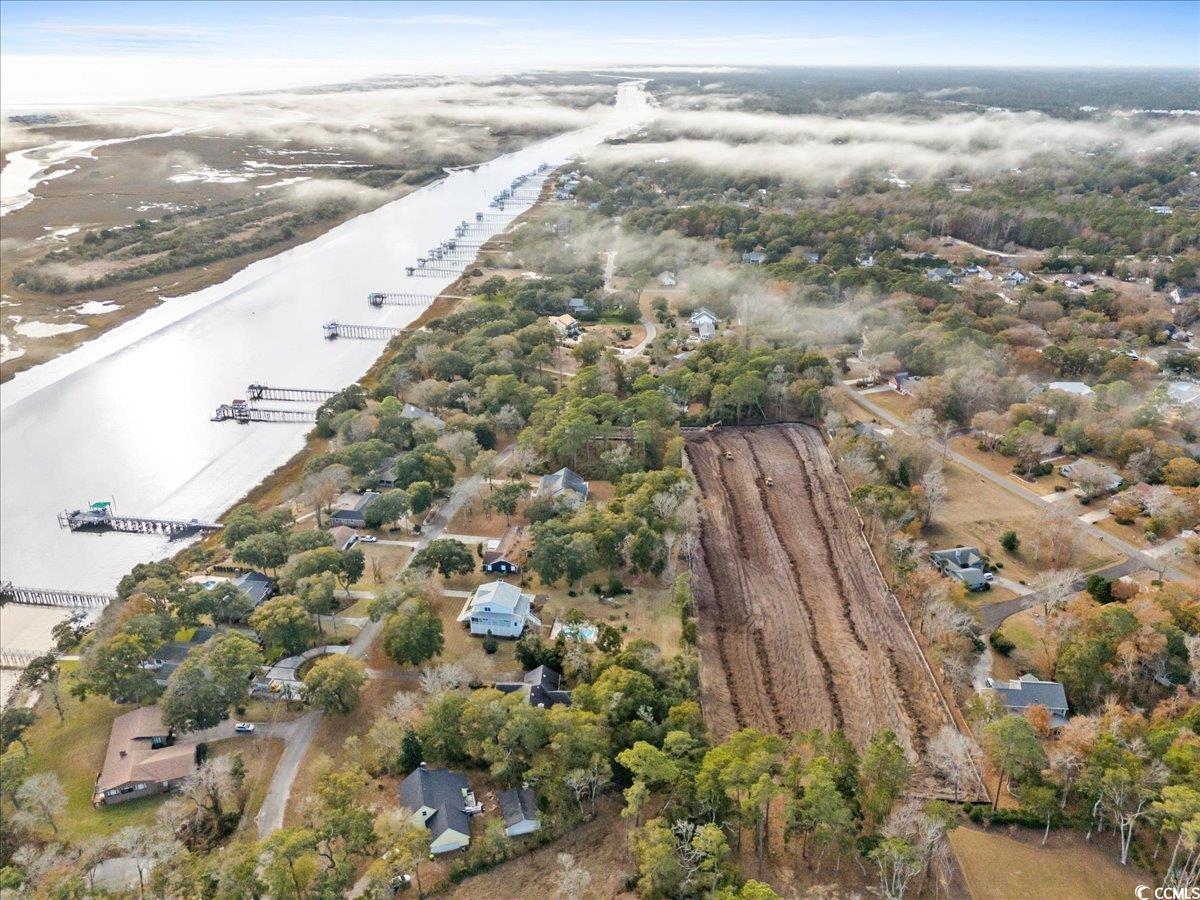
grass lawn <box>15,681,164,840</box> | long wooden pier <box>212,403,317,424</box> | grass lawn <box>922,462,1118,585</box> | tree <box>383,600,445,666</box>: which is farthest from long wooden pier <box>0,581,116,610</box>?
grass lawn <box>922,462,1118,585</box>

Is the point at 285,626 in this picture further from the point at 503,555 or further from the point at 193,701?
the point at 503,555

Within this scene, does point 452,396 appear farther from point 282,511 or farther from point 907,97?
point 907,97

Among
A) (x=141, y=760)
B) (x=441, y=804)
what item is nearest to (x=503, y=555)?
(x=441, y=804)

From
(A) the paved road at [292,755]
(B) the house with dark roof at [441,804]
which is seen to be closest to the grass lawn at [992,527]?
(B) the house with dark roof at [441,804]

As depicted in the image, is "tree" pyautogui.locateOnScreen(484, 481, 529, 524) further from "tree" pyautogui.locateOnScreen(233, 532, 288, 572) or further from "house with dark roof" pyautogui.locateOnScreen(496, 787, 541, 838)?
"house with dark roof" pyautogui.locateOnScreen(496, 787, 541, 838)

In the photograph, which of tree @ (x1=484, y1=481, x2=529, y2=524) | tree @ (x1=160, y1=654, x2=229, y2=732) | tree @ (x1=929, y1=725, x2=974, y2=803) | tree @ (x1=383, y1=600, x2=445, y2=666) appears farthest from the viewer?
tree @ (x1=484, y1=481, x2=529, y2=524)

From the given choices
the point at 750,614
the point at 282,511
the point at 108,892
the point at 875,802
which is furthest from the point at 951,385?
the point at 108,892
